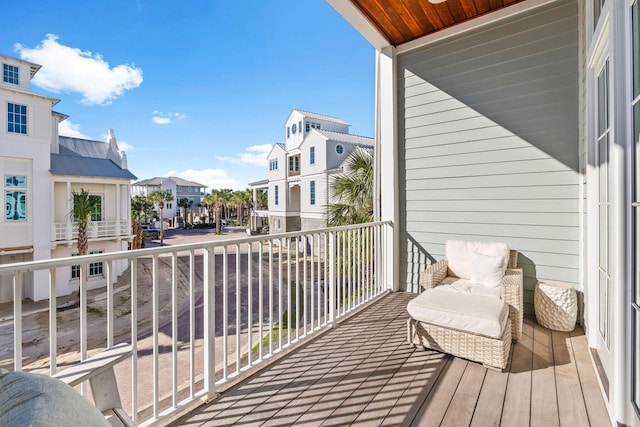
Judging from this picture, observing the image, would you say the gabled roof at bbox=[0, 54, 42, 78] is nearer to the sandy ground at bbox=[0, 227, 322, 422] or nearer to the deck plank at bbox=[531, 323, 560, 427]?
the sandy ground at bbox=[0, 227, 322, 422]

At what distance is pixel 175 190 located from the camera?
3875cm

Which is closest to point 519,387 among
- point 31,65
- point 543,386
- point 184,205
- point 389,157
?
point 543,386

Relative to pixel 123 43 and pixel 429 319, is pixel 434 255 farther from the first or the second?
pixel 123 43

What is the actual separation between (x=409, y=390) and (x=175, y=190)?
41.4 metres

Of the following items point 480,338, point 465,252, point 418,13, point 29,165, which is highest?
point 418,13

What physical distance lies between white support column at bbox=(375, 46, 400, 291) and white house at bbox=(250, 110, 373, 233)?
34.5 ft

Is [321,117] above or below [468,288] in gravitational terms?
above

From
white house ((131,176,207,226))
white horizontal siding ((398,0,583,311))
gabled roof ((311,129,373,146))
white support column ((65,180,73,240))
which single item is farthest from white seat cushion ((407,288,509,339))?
white house ((131,176,207,226))

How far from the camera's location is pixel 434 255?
4.03 metres

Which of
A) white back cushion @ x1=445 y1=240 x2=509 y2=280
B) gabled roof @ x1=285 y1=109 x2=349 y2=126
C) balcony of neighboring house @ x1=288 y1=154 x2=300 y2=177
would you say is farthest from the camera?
balcony of neighboring house @ x1=288 y1=154 x2=300 y2=177

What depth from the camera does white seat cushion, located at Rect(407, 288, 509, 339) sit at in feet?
7.30

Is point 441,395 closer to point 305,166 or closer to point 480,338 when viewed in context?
point 480,338

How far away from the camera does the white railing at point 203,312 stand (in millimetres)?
1517

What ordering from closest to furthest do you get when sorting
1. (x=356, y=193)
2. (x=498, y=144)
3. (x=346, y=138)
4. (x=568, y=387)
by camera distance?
(x=568, y=387)
(x=498, y=144)
(x=356, y=193)
(x=346, y=138)
